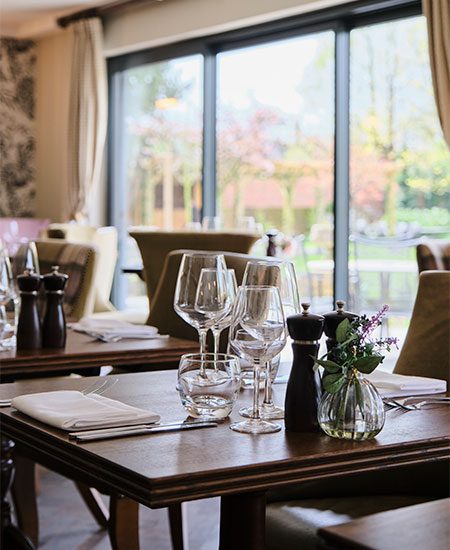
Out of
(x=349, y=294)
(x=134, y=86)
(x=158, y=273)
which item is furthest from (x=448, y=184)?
(x=134, y=86)

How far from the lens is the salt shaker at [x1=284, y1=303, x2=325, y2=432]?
5.08 feet

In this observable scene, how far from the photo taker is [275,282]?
1.75m

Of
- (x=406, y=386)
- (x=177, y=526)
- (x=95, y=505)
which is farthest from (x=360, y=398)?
(x=95, y=505)

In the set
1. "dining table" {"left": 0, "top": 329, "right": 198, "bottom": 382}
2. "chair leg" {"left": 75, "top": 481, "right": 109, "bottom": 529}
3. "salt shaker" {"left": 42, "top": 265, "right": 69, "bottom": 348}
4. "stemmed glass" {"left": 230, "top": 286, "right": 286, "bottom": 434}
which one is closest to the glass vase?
"stemmed glass" {"left": 230, "top": 286, "right": 286, "bottom": 434}

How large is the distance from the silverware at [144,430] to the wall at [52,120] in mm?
6427

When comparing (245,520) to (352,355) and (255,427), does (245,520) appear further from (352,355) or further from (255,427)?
(352,355)

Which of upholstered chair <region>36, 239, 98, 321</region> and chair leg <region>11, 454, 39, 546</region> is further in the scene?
upholstered chair <region>36, 239, 98, 321</region>

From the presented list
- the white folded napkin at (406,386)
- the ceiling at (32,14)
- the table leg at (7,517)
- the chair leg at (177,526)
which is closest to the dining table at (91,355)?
the table leg at (7,517)

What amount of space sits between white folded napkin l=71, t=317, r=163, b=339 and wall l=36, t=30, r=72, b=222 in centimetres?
509

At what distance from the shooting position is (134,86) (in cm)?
746

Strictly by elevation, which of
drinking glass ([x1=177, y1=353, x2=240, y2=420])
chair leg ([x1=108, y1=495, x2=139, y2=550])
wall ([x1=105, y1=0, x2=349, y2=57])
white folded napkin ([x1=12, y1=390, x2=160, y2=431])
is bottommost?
chair leg ([x1=108, y1=495, x2=139, y2=550])

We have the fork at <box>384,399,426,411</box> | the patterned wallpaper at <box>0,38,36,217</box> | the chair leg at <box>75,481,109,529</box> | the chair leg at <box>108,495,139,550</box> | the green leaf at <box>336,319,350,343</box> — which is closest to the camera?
the green leaf at <box>336,319,350,343</box>

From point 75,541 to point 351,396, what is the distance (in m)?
1.94

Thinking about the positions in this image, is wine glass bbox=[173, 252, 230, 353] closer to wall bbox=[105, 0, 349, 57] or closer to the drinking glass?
the drinking glass
